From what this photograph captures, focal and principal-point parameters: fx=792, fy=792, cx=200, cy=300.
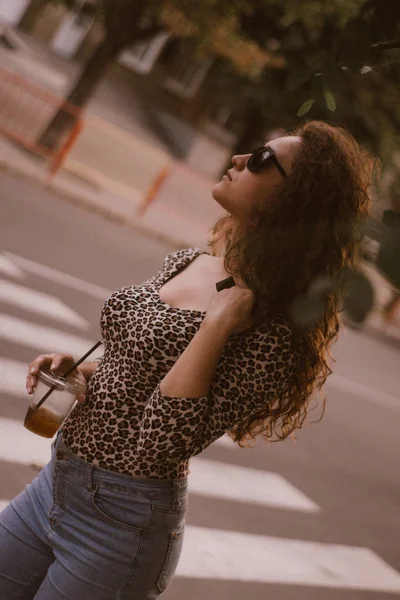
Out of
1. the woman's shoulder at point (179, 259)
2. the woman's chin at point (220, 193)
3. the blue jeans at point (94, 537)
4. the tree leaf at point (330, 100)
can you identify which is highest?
the tree leaf at point (330, 100)

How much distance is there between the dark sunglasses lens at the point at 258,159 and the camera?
6.70 feet

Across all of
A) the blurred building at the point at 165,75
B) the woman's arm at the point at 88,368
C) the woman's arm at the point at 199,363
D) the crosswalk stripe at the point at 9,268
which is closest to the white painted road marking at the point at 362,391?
the crosswalk stripe at the point at 9,268

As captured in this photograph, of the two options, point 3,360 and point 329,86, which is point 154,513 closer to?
point 329,86

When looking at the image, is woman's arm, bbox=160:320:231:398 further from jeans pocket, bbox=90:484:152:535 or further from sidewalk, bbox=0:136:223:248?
sidewalk, bbox=0:136:223:248

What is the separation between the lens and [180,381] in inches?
75.1

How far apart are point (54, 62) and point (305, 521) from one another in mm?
28723

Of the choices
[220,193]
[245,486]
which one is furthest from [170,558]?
[245,486]

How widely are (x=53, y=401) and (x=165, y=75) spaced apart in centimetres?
3362

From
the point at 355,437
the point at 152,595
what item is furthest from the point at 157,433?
the point at 355,437

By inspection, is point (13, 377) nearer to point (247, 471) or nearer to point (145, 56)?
point (247, 471)

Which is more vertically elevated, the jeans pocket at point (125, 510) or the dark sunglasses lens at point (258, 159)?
the dark sunglasses lens at point (258, 159)

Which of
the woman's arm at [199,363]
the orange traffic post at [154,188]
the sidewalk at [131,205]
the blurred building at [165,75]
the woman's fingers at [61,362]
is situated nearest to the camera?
the woman's arm at [199,363]

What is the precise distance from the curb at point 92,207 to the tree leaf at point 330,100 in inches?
487

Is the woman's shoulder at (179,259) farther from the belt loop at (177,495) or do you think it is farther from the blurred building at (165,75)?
→ the blurred building at (165,75)
